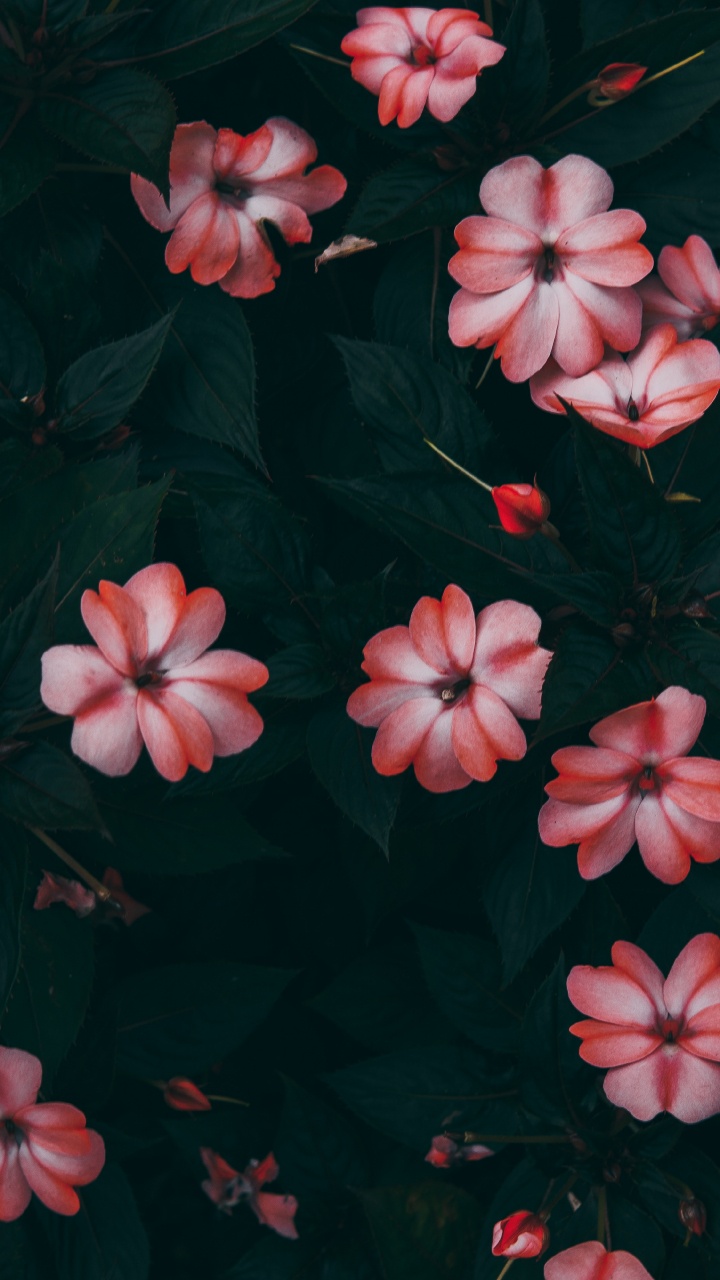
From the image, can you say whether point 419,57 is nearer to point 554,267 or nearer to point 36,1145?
point 554,267

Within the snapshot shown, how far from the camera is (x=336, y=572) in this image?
1.27 m

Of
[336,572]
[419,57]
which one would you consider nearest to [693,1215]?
[336,572]

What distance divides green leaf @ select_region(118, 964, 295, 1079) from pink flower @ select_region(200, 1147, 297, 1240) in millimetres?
122

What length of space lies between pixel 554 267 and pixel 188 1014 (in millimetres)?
989

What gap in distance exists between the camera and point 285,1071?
58.2 inches

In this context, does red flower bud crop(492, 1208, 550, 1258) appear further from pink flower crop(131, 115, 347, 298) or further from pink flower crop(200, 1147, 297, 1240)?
pink flower crop(131, 115, 347, 298)

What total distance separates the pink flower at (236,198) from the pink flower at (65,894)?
63cm

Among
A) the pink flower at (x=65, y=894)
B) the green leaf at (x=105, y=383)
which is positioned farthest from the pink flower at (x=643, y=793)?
the green leaf at (x=105, y=383)

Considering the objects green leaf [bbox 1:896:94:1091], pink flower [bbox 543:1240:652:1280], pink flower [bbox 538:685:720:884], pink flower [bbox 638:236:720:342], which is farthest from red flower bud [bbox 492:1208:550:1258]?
pink flower [bbox 638:236:720:342]

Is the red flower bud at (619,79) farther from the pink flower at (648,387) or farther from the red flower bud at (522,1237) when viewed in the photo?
the red flower bud at (522,1237)

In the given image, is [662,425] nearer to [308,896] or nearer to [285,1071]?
[308,896]

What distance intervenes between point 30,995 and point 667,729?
0.73 meters

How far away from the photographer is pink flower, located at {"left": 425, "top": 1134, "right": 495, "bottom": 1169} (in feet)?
3.81

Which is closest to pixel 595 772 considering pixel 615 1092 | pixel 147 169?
pixel 615 1092
